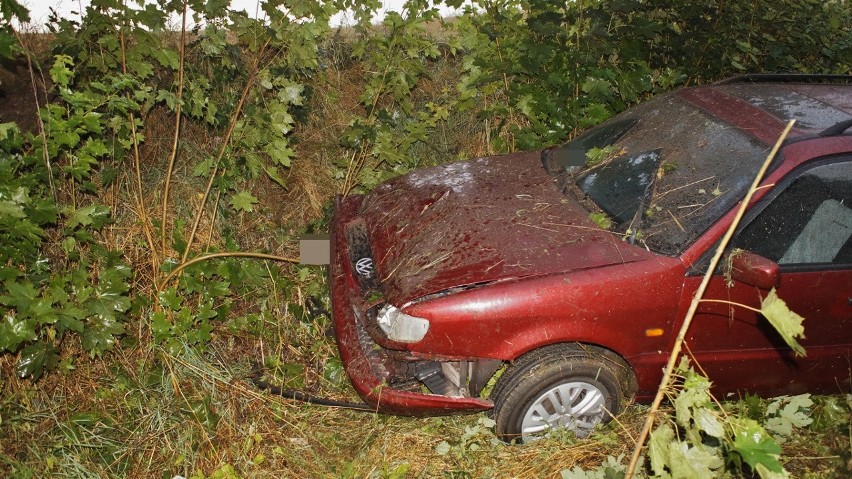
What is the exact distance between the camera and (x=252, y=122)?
4.39 metres

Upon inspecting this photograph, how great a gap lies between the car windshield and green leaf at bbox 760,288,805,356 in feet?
2.83

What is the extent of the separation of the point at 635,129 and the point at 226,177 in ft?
9.17

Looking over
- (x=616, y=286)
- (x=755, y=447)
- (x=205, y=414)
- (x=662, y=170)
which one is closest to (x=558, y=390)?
(x=616, y=286)

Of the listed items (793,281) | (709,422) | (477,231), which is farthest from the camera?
(477,231)

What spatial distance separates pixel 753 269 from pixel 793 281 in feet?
1.55

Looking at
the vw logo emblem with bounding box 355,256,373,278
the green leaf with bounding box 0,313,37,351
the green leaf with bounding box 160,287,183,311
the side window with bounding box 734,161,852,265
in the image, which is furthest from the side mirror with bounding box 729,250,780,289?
the green leaf with bounding box 0,313,37,351

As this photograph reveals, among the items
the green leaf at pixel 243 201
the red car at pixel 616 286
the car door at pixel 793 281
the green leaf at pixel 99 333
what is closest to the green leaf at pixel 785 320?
the red car at pixel 616 286

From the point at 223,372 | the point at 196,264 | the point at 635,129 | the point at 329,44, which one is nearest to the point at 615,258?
the point at 635,129

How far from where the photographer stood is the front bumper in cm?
282

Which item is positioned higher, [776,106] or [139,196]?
[776,106]

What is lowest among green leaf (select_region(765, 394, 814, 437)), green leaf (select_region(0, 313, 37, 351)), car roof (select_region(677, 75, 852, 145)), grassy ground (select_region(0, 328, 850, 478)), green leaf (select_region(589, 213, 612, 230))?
grassy ground (select_region(0, 328, 850, 478))

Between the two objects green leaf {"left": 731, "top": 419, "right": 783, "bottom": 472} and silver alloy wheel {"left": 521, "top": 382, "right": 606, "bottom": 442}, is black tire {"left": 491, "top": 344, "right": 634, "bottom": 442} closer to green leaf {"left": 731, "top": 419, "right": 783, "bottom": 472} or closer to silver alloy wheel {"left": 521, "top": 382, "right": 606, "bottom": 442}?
silver alloy wheel {"left": 521, "top": 382, "right": 606, "bottom": 442}

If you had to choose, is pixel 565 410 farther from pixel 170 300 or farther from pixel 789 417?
pixel 170 300

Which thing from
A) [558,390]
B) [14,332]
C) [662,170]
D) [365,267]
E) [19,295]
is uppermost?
[662,170]
